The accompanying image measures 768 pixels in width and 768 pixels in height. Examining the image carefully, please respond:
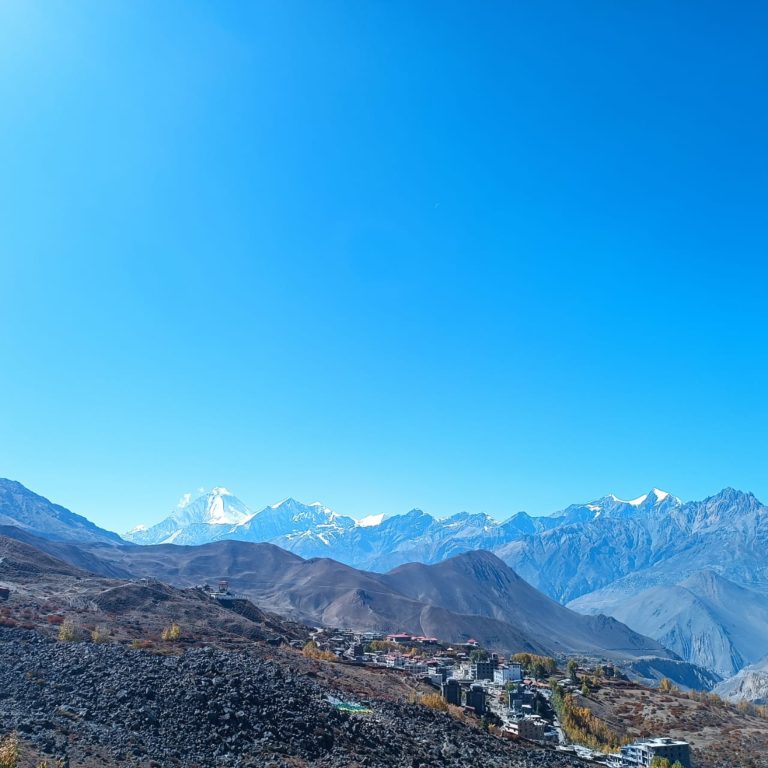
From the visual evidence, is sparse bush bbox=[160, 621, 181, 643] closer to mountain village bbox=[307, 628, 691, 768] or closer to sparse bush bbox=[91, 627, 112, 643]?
sparse bush bbox=[91, 627, 112, 643]

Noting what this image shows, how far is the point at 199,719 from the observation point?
4197 cm

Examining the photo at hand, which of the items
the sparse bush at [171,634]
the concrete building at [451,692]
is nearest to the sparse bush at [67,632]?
the sparse bush at [171,634]

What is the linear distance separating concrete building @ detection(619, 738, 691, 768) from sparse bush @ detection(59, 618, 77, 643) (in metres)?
50.9

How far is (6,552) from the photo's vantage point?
367ft

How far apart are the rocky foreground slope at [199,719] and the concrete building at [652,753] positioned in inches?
407

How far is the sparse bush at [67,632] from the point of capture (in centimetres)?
6000

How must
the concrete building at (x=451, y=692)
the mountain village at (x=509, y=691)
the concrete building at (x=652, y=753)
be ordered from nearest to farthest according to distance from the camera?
the concrete building at (x=652, y=753)
the mountain village at (x=509, y=691)
the concrete building at (x=451, y=692)

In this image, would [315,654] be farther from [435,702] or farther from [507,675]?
[507,675]

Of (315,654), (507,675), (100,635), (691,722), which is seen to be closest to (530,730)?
(315,654)

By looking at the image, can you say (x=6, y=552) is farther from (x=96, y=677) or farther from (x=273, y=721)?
(x=273, y=721)

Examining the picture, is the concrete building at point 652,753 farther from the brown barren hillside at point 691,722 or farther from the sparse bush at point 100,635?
the sparse bush at point 100,635

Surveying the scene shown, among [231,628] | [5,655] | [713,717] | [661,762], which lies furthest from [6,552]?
[713,717]

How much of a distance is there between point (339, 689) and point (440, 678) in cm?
2480

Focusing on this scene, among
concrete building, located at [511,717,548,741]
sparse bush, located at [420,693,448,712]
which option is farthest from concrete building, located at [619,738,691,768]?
sparse bush, located at [420,693,448,712]
